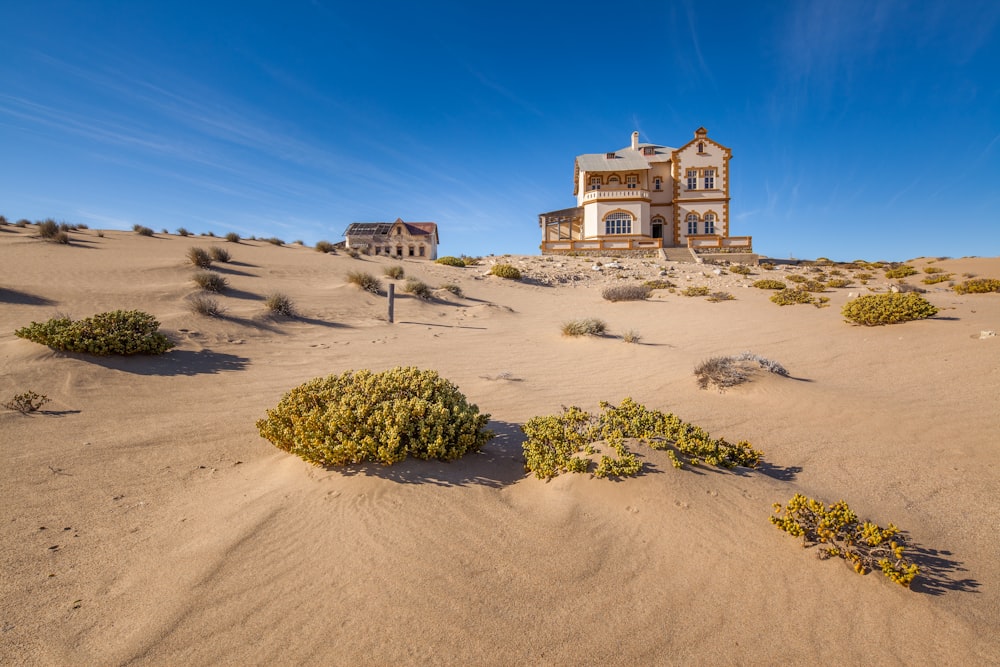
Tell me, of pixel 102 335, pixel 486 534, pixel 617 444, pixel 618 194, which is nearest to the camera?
pixel 486 534

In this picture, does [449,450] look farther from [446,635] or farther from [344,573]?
[446,635]

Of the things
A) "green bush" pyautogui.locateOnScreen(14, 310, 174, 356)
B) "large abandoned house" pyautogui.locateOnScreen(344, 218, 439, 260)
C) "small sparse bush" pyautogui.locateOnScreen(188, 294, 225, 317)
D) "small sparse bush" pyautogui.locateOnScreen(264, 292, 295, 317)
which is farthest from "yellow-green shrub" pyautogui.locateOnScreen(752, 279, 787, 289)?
"large abandoned house" pyautogui.locateOnScreen(344, 218, 439, 260)

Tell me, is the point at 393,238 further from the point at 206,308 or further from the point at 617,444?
the point at 617,444

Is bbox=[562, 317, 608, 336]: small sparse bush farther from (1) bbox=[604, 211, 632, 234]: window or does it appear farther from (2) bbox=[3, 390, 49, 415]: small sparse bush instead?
(1) bbox=[604, 211, 632, 234]: window

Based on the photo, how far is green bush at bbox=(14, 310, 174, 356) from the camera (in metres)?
6.82

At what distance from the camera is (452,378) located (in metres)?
7.43

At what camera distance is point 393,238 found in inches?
1967

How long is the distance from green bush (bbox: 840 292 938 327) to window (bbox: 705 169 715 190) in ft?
99.2

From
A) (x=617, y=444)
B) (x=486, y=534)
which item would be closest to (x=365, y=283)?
(x=617, y=444)

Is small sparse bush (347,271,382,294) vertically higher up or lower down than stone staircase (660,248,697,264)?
lower down

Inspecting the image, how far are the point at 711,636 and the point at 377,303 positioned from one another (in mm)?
13588

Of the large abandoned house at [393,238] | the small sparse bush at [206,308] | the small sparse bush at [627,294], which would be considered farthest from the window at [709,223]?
the small sparse bush at [206,308]

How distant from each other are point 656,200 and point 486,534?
134ft

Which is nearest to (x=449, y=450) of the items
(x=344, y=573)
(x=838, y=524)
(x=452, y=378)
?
(x=344, y=573)
